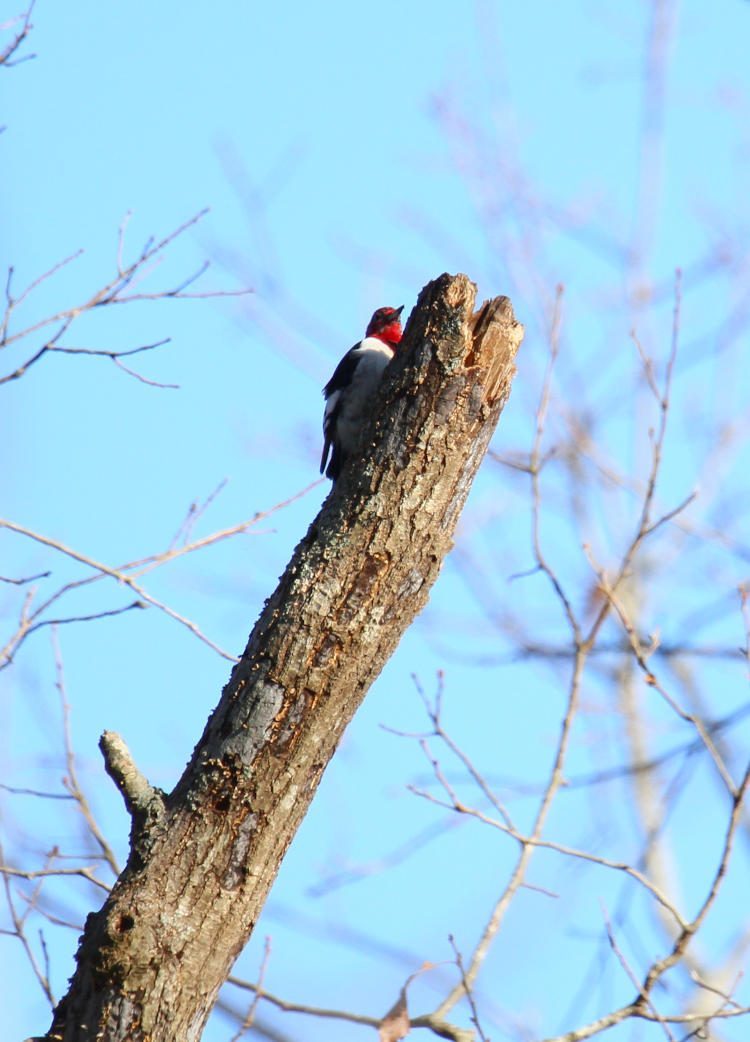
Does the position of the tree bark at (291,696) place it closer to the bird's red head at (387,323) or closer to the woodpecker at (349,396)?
the woodpecker at (349,396)

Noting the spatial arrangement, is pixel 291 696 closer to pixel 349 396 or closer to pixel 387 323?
pixel 349 396

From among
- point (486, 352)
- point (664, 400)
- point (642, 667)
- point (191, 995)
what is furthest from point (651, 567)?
point (191, 995)

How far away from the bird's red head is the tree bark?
257cm

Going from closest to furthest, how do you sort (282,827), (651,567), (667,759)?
1. (282,827)
2. (667,759)
3. (651,567)

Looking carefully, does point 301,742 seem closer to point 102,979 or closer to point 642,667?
point 102,979

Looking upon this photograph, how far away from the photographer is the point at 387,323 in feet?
18.0

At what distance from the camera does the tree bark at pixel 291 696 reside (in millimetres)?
2320

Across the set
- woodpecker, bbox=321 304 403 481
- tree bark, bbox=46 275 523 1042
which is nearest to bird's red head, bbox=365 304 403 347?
woodpecker, bbox=321 304 403 481

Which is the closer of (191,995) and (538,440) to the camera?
(191,995)

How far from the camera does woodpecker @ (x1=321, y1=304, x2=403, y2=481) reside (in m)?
4.10

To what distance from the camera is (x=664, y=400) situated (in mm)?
4188

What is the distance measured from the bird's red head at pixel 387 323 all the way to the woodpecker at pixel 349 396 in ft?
2.25

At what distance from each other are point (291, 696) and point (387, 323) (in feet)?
10.9

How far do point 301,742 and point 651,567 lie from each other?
20.1 ft
